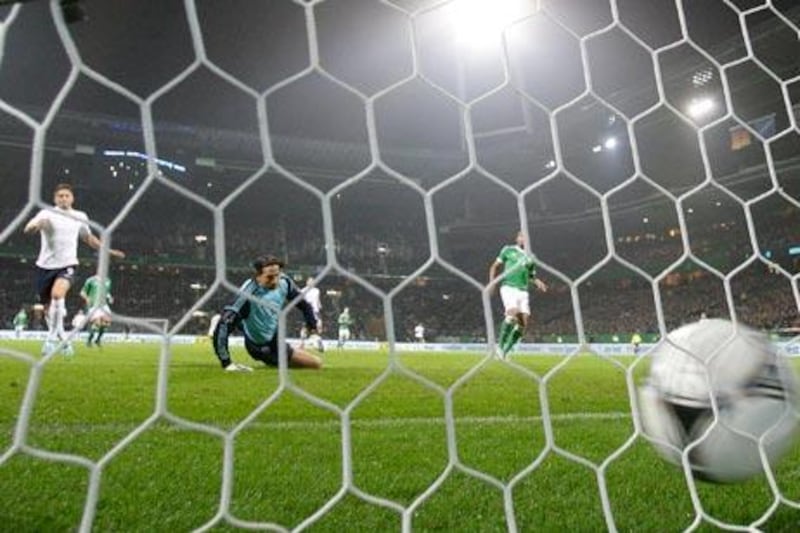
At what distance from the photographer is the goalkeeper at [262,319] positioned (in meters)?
5.12

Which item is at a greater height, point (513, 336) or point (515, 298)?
point (515, 298)

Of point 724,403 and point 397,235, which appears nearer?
point 724,403

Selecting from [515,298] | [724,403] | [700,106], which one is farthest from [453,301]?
[724,403]

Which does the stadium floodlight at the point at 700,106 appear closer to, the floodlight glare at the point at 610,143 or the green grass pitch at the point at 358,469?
the floodlight glare at the point at 610,143

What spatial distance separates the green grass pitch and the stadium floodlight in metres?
19.7

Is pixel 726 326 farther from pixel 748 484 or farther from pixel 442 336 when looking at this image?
pixel 442 336

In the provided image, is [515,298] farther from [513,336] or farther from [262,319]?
[262,319]

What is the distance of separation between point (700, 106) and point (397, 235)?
13.8 metres

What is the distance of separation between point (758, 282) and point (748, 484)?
926 inches

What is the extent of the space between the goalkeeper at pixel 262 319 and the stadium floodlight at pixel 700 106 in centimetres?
1833

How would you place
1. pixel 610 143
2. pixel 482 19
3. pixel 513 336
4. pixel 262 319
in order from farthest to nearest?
pixel 610 143, pixel 482 19, pixel 513 336, pixel 262 319

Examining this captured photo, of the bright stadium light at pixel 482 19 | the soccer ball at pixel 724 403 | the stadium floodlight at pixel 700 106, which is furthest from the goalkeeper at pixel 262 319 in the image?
the stadium floodlight at pixel 700 106

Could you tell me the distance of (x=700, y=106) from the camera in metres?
21.4

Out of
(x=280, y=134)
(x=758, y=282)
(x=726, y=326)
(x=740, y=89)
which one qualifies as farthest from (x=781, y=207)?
(x=726, y=326)
